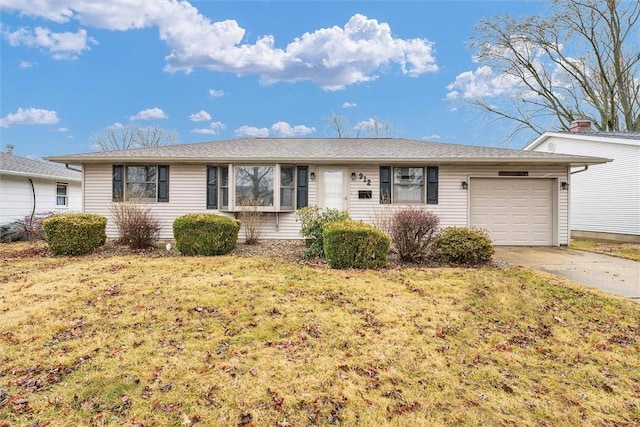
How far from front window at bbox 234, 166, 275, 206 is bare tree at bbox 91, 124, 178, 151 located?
22.1 metres

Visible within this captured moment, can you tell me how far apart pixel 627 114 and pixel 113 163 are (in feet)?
87.1

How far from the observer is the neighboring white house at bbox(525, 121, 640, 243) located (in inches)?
453

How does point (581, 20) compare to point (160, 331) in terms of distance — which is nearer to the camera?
point (160, 331)

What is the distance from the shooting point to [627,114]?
19453mm

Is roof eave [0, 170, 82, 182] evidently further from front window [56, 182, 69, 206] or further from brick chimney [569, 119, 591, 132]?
brick chimney [569, 119, 591, 132]

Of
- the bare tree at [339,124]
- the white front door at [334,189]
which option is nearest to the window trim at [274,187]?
the white front door at [334,189]

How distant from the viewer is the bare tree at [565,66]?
18703 millimetres

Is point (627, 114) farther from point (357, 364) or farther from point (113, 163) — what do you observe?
point (113, 163)

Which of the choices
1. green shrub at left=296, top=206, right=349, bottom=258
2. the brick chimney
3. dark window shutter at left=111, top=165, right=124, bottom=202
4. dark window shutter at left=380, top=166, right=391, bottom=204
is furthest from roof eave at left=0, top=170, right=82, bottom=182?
the brick chimney

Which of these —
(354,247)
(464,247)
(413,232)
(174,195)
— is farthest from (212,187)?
(464,247)

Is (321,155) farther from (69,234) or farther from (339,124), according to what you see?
(339,124)

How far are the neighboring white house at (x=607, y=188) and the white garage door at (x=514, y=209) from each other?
169 cm

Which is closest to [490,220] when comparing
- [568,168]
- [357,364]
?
[568,168]

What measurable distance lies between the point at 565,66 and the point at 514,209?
57.0 ft
